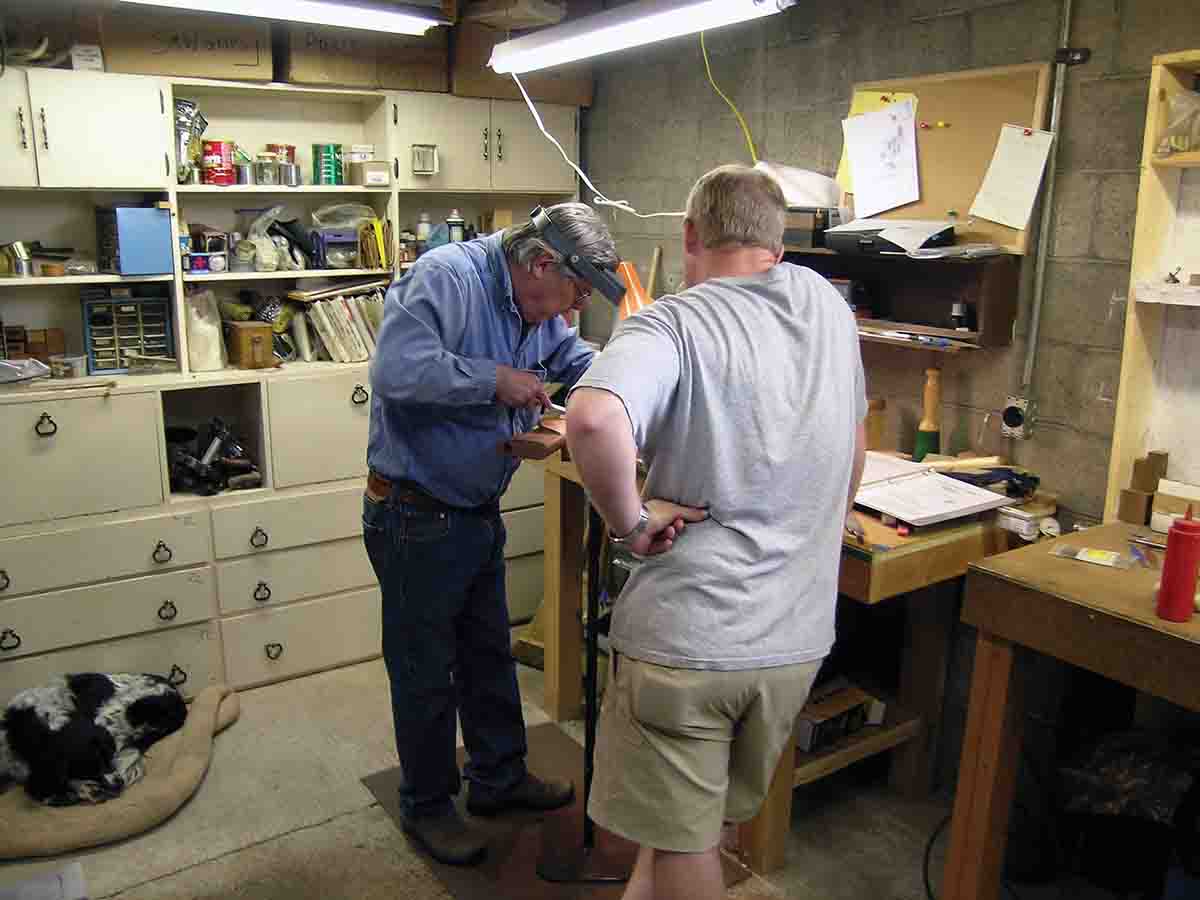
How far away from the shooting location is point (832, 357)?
5.21ft

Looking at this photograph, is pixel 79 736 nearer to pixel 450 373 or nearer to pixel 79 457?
pixel 79 457

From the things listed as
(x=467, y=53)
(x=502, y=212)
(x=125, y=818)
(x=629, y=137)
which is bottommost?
(x=125, y=818)

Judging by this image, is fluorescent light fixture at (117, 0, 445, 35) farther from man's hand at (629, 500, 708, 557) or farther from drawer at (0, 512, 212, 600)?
man's hand at (629, 500, 708, 557)

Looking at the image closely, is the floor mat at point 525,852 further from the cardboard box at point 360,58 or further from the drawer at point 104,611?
the cardboard box at point 360,58

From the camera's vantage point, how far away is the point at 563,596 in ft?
9.97

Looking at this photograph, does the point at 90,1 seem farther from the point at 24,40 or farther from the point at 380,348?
the point at 380,348

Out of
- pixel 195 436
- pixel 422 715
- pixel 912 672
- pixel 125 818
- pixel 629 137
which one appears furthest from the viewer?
pixel 629 137

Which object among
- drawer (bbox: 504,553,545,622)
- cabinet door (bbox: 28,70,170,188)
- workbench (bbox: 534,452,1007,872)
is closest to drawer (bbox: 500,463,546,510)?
drawer (bbox: 504,553,545,622)

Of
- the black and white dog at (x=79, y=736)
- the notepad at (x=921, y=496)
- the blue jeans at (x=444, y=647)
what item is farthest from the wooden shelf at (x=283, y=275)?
the notepad at (x=921, y=496)

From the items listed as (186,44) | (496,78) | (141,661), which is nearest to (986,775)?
(141,661)

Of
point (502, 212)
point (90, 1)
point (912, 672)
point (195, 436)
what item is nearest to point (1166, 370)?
point (912, 672)

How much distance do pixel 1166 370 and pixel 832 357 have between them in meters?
1.06

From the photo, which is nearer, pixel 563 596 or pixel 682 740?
pixel 682 740

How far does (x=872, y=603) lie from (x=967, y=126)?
121 cm
